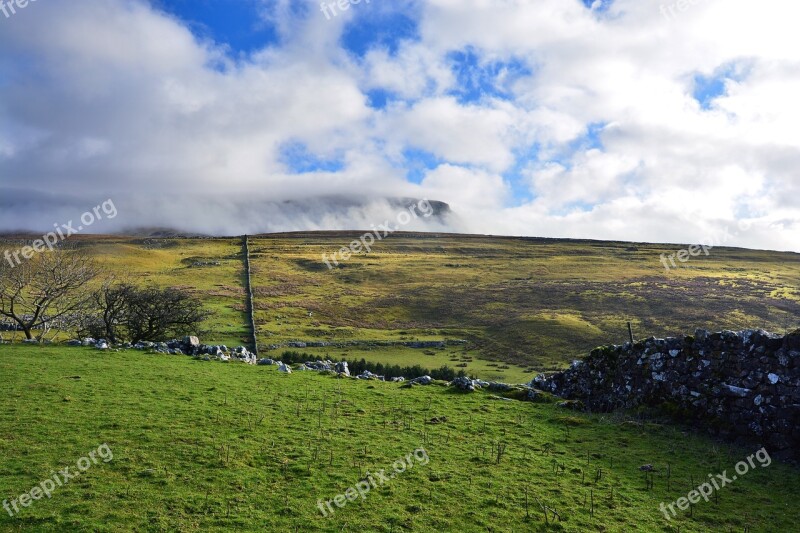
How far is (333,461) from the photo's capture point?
48.4ft

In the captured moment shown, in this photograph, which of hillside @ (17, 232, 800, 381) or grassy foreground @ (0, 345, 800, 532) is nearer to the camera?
grassy foreground @ (0, 345, 800, 532)

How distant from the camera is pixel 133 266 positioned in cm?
10419

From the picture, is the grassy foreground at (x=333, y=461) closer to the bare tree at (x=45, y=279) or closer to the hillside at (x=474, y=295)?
the bare tree at (x=45, y=279)

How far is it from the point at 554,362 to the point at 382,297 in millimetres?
43910

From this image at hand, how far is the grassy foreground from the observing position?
11.8 metres

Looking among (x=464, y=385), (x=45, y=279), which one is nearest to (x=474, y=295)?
(x=45, y=279)

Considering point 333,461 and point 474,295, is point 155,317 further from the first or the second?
point 474,295

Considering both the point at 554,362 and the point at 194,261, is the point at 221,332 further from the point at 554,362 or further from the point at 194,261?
the point at 194,261

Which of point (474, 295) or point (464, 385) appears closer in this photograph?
point (464, 385)

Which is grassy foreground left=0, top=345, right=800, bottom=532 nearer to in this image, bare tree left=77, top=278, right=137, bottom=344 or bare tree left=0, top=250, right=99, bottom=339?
bare tree left=77, top=278, right=137, bottom=344

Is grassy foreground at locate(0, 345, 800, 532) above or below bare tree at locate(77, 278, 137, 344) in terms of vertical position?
below

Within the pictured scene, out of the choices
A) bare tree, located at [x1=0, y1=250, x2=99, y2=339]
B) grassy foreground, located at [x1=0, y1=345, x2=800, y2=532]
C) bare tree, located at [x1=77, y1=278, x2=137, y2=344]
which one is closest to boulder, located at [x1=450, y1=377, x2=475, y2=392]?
grassy foreground, located at [x1=0, y1=345, x2=800, y2=532]

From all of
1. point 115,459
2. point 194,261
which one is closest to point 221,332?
point 115,459

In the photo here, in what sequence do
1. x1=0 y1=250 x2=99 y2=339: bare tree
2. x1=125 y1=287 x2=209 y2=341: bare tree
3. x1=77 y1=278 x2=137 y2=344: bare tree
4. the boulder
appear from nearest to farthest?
the boulder → x1=0 y1=250 x2=99 y2=339: bare tree → x1=77 y1=278 x2=137 y2=344: bare tree → x1=125 y1=287 x2=209 y2=341: bare tree
